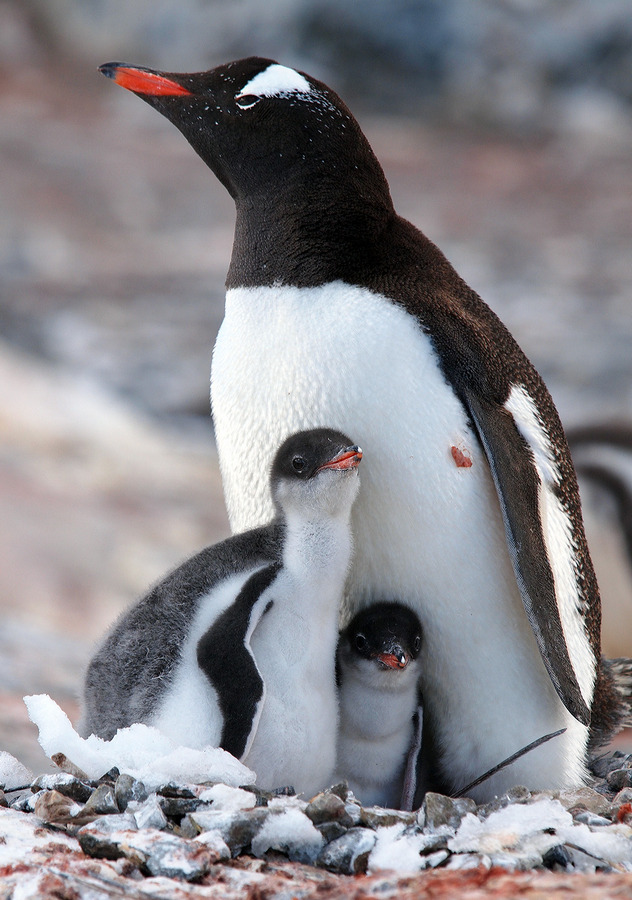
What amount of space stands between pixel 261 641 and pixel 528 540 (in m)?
0.41

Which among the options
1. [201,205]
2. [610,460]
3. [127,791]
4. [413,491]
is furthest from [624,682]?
[201,205]

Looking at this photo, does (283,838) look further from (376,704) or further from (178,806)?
(376,704)

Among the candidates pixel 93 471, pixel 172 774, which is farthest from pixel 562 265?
pixel 172 774

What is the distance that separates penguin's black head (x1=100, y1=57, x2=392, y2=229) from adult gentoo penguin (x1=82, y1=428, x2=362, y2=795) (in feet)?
1.49

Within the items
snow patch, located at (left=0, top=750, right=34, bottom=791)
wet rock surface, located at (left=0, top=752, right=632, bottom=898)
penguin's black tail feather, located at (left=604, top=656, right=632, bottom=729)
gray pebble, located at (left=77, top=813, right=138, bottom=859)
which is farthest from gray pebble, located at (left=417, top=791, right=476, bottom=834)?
penguin's black tail feather, located at (left=604, top=656, right=632, bottom=729)

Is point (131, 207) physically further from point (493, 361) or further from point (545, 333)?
point (493, 361)

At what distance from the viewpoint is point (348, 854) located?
3.76 ft

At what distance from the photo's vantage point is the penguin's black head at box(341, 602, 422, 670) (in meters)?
1.46

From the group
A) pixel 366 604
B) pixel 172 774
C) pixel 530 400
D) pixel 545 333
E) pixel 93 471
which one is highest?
pixel 545 333

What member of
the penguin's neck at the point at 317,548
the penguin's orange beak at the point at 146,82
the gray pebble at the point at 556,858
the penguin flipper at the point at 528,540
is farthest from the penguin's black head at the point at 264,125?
the gray pebble at the point at 556,858

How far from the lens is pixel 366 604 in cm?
157

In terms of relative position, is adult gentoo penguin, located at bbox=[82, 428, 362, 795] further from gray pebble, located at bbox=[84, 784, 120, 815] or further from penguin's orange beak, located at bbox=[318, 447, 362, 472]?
gray pebble, located at bbox=[84, 784, 120, 815]

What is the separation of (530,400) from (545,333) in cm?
276

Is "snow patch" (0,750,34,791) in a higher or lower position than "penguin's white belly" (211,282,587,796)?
lower
